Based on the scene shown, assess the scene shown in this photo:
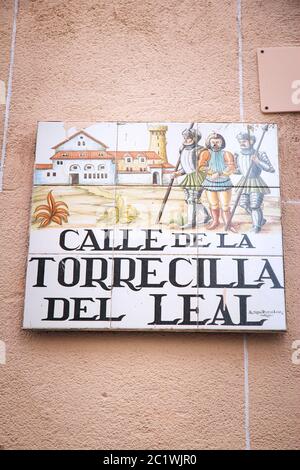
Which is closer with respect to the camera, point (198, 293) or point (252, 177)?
point (198, 293)

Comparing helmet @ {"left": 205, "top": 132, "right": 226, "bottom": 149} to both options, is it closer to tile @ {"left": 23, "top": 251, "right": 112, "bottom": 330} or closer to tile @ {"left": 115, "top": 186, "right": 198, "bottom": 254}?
tile @ {"left": 115, "top": 186, "right": 198, "bottom": 254}

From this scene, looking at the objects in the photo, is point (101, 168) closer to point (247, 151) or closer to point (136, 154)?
point (136, 154)

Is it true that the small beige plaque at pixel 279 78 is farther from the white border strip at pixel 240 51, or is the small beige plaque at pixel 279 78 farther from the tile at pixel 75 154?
the tile at pixel 75 154

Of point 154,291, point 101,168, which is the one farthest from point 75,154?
Answer: point 154,291

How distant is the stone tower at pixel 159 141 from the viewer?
287cm

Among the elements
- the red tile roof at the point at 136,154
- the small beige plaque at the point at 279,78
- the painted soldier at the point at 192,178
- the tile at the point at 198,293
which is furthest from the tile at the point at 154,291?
the small beige plaque at the point at 279,78

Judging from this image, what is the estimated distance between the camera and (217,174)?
2.85m

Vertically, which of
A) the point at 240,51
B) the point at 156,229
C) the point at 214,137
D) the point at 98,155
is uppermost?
the point at 240,51

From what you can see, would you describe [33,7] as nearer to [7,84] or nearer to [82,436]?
[7,84]

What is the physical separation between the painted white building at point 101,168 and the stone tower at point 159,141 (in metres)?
0.02

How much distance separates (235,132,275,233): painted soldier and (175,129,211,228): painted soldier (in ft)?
0.65

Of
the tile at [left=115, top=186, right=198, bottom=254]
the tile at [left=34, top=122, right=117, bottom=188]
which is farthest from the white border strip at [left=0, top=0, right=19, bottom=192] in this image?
the tile at [left=115, top=186, right=198, bottom=254]

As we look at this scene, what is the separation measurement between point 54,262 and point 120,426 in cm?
83

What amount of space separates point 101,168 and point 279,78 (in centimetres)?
109
